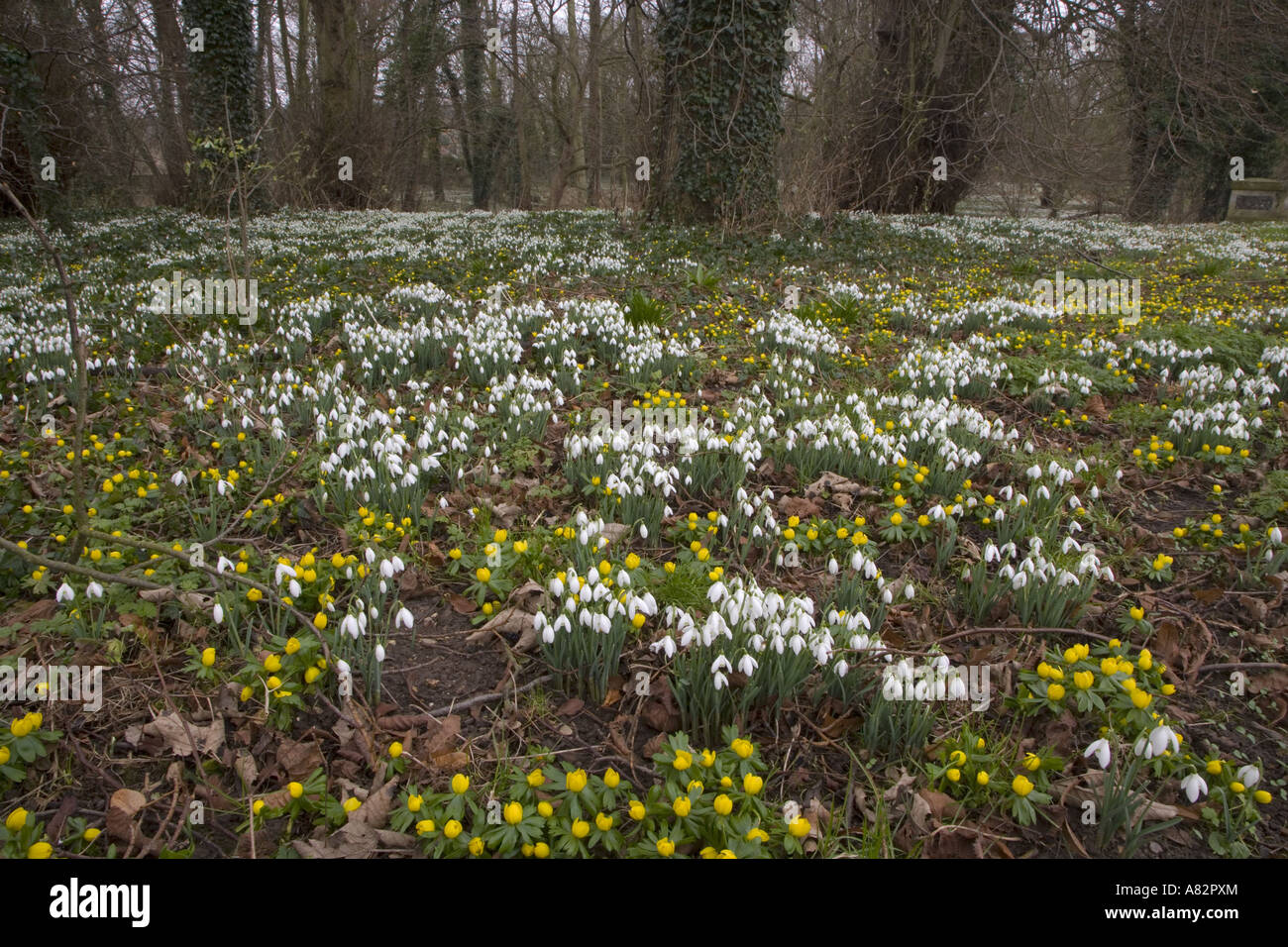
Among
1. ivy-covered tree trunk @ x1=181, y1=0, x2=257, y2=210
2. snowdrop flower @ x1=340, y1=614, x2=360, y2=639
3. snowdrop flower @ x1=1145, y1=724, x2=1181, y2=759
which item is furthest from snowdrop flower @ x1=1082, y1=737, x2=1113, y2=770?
ivy-covered tree trunk @ x1=181, y1=0, x2=257, y2=210

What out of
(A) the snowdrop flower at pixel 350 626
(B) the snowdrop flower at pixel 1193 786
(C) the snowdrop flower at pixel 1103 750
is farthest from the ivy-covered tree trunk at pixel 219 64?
(B) the snowdrop flower at pixel 1193 786

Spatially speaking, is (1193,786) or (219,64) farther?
(219,64)

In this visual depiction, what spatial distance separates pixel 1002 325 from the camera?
6559 millimetres

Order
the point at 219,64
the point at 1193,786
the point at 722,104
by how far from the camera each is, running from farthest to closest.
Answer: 1. the point at 219,64
2. the point at 722,104
3. the point at 1193,786

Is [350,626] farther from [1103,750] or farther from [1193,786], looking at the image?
[1193,786]

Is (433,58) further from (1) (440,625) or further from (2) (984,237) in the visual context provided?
(1) (440,625)

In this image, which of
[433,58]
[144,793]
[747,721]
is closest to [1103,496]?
[747,721]

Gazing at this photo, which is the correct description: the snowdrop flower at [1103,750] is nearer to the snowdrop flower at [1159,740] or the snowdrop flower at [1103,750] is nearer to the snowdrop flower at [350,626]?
the snowdrop flower at [1159,740]

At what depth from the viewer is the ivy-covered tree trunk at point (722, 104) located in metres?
10.5

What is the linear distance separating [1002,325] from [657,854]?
616cm

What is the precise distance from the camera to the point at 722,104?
1081 centimetres

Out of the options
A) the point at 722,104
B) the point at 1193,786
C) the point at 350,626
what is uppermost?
the point at 722,104

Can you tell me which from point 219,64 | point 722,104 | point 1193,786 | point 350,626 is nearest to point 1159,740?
point 1193,786
